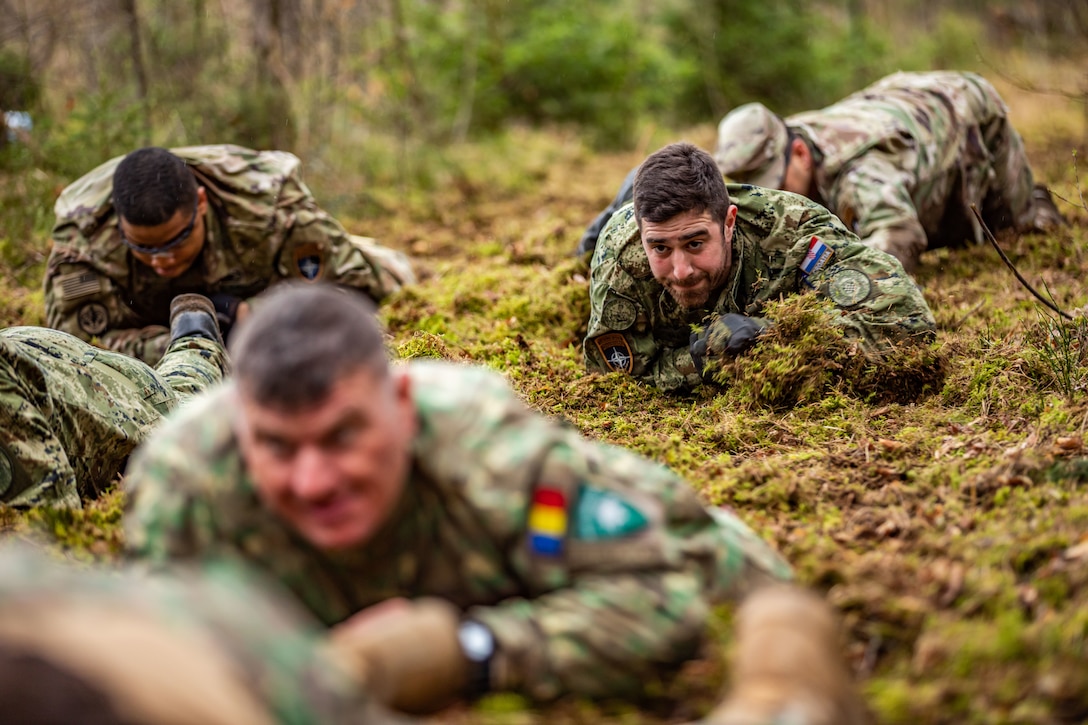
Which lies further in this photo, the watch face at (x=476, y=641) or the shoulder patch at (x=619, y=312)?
the shoulder patch at (x=619, y=312)

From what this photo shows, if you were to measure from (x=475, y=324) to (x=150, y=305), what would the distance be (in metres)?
1.98

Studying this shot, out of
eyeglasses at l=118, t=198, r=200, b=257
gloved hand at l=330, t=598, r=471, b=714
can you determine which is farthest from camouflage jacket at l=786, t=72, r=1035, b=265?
gloved hand at l=330, t=598, r=471, b=714

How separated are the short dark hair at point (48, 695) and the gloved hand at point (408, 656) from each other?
529mm

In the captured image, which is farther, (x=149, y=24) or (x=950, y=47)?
(x=950, y=47)

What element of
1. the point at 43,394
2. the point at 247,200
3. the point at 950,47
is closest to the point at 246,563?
the point at 43,394

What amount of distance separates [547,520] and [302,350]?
0.67m

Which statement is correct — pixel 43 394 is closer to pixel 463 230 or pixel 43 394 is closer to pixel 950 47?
pixel 463 230

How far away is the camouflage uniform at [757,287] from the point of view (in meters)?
5.29

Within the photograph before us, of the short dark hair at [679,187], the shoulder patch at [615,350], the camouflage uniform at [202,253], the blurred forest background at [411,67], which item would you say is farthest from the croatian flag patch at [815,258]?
the blurred forest background at [411,67]

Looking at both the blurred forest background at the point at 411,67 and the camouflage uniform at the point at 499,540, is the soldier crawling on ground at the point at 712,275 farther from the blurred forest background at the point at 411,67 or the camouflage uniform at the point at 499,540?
the blurred forest background at the point at 411,67

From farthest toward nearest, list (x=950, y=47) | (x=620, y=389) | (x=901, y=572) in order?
(x=950, y=47)
(x=620, y=389)
(x=901, y=572)

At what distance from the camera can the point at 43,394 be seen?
450cm

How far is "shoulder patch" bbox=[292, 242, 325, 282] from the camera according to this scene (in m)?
6.98

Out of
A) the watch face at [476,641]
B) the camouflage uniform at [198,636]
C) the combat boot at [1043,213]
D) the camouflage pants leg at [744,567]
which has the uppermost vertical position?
the camouflage uniform at [198,636]
